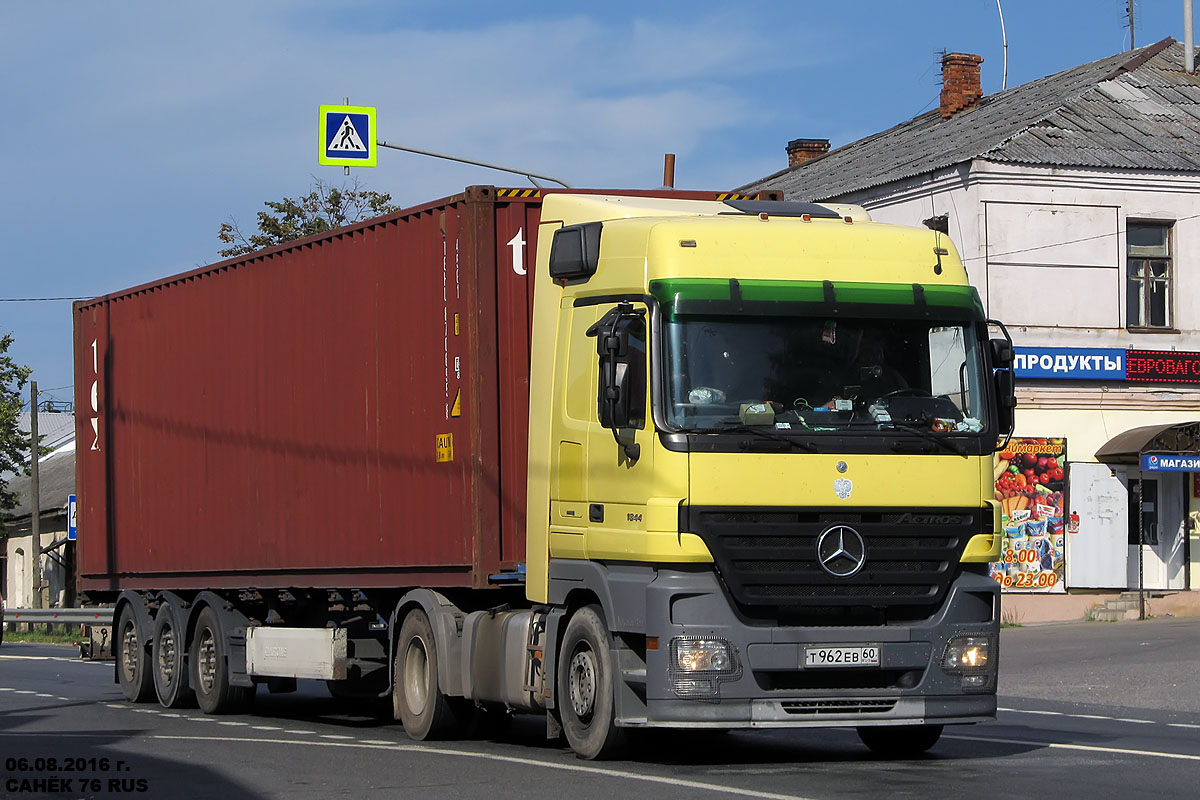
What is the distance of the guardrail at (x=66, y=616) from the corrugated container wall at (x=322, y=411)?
419mm

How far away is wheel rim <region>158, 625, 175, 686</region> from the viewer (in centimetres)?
1880

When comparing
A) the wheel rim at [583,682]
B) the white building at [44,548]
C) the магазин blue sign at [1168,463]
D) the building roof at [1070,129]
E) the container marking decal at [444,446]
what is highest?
the building roof at [1070,129]

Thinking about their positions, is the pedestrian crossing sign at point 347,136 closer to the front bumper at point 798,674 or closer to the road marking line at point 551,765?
the road marking line at point 551,765

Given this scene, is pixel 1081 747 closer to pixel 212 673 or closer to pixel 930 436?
pixel 930 436

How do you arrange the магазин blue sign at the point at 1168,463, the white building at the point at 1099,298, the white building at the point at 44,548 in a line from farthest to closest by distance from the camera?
1. the white building at the point at 44,548
2. the white building at the point at 1099,298
3. the магазин blue sign at the point at 1168,463

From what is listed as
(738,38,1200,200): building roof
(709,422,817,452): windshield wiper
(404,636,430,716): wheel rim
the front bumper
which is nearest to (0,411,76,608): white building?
(738,38,1200,200): building roof

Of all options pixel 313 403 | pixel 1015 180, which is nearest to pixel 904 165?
pixel 1015 180

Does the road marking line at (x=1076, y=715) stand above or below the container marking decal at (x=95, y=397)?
below

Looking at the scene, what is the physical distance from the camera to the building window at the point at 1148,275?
106 feet

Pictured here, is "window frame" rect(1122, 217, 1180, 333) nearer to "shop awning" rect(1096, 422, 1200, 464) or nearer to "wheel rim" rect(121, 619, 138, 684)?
"shop awning" rect(1096, 422, 1200, 464)

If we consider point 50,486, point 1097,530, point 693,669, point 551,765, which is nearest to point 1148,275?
point 1097,530

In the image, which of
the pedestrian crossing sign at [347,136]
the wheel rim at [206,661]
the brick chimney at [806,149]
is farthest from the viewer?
the brick chimney at [806,149]

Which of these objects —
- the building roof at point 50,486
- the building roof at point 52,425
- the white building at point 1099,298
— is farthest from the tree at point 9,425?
the white building at point 1099,298

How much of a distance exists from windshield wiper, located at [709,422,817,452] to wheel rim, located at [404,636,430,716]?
3.98m
